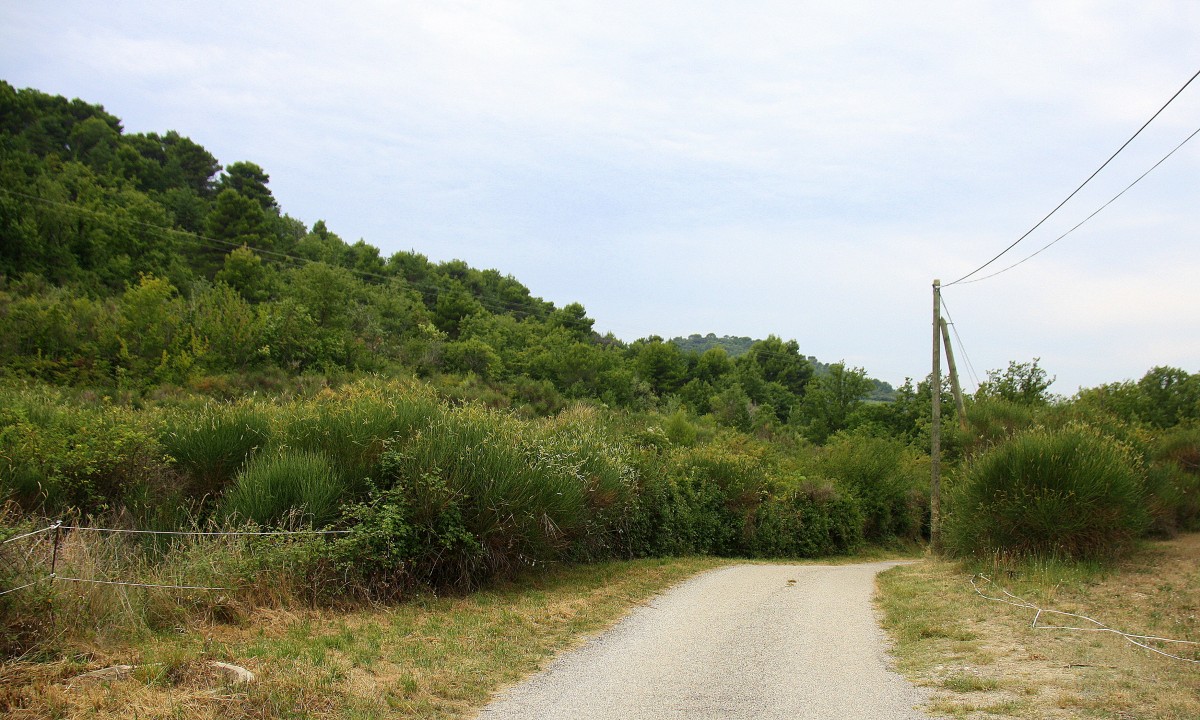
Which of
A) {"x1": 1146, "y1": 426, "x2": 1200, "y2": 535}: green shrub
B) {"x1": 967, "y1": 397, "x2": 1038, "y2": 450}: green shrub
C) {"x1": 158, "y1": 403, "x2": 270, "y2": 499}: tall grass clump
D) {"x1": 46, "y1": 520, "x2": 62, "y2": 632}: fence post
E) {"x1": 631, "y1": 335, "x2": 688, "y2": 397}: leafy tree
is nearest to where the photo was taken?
{"x1": 46, "y1": 520, "x2": 62, "y2": 632}: fence post

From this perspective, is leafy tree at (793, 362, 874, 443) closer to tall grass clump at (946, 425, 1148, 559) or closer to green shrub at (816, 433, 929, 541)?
green shrub at (816, 433, 929, 541)

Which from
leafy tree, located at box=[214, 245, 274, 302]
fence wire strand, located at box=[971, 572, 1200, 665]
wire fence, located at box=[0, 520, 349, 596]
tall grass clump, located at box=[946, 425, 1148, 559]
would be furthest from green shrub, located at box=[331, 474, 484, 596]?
leafy tree, located at box=[214, 245, 274, 302]

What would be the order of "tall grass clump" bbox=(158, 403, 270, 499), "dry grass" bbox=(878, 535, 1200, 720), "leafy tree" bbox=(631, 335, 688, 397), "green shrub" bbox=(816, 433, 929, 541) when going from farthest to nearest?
"leafy tree" bbox=(631, 335, 688, 397), "green shrub" bbox=(816, 433, 929, 541), "tall grass clump" bbox=(158, 403, 270, 499), "dry grass" bbox=(878, 535, 1200, 720)

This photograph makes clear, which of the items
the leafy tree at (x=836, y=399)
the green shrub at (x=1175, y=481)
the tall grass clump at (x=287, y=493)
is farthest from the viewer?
the leafy tree at (x=836, y=399)

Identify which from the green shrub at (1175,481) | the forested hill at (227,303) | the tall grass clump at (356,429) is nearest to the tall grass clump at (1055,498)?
the green shrub at (1175,481)

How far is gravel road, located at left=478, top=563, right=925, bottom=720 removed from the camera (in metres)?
6.92

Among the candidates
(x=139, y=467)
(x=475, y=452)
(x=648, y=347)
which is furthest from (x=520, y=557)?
(x=648, y=347)

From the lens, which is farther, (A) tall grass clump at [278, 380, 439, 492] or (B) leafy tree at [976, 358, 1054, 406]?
(B) leafy tree at [976, 358, 1054, 406]

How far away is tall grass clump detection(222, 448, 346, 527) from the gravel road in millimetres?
4755

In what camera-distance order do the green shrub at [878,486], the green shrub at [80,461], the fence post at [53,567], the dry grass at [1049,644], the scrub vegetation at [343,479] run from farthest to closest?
the green shrub at [878,486], the green shrub at [80,461], the scrub vegetation at [343,479], the fence post at [53,567], the dry grass at [1049,644]

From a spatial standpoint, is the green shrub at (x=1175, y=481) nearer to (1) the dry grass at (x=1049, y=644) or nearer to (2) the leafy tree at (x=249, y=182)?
(1) the dry grass at (x=1049, y=644)

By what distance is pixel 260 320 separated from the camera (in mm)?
50750

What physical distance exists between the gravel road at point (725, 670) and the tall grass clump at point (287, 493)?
187 inches

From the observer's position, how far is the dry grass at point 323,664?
600cm
